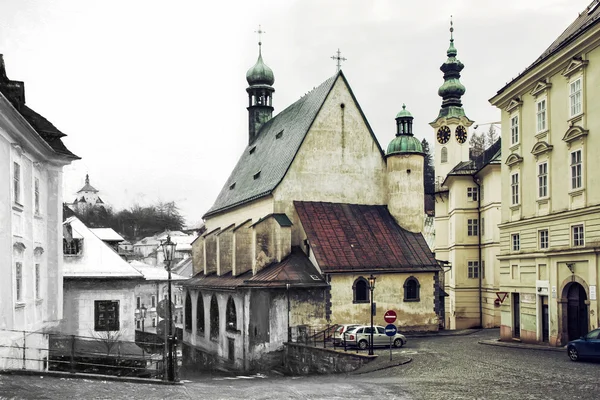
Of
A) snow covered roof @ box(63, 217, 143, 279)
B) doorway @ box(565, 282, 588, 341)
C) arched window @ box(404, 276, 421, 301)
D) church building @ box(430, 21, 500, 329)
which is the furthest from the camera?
church building @ box(430, 21, 500, 329)

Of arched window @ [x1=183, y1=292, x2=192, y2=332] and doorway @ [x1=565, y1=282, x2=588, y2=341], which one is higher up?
doorway @ [x1=565, y1=282, x2=588, y2=341]

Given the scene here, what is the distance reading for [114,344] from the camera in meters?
35.0

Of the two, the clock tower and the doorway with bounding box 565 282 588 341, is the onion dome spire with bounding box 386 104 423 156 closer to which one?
the doorway with bounding box 565 282 588 341

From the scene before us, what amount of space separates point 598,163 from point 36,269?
21602mm

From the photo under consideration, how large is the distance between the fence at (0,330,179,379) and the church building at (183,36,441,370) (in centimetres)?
635

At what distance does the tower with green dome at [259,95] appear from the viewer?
6209 centimetres

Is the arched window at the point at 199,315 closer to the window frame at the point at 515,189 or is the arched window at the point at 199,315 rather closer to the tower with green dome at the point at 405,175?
the tower with green dome at the point at 405,175

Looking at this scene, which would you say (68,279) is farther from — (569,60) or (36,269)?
(569,60)

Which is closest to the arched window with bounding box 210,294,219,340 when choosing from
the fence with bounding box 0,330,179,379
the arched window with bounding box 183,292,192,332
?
the arched window with bounding box 183,292,192,332

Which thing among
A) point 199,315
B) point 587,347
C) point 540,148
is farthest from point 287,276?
point 587,347

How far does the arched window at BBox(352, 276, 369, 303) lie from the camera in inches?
1523

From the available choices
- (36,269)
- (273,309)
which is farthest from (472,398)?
(273,309)

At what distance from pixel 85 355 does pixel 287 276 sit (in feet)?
37.0

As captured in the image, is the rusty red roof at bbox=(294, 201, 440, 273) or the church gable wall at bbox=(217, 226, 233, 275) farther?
the church gable wall at bbox=(217, 226, 233, 275)
